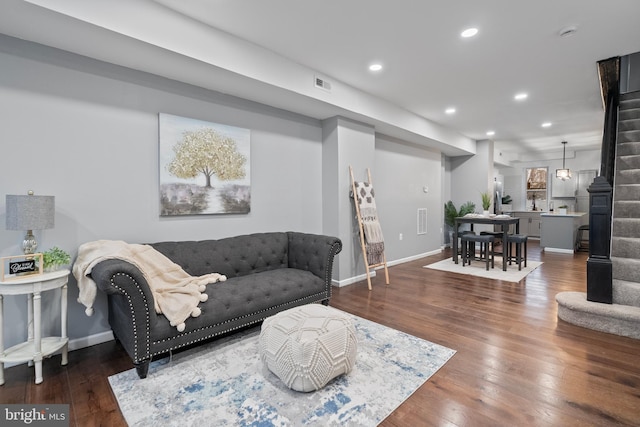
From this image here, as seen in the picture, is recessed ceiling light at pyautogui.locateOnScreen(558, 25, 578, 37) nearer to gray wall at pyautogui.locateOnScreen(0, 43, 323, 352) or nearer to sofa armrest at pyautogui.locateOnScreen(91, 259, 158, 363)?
gray wall at pyautogui.locateOnScreen(0, 43, 323, 352)

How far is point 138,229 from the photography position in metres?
2.93

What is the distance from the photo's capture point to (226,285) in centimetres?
283

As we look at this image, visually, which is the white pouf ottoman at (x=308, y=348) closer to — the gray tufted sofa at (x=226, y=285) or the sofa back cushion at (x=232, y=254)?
the gray tufted sofa at (x=226, y=285)

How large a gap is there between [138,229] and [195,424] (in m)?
1.91

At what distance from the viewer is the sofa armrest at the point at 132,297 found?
1.99 metres

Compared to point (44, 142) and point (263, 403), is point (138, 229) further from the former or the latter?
point (263, 403)

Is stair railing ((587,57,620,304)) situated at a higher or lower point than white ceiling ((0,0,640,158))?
lower

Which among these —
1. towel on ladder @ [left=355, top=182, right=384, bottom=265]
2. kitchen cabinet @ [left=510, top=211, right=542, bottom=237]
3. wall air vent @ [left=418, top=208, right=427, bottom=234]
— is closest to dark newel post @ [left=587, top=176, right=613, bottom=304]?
towel on ladder @ [left=355, top=182, right=384, bottom=265]

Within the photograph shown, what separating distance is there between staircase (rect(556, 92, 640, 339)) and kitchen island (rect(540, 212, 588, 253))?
3.57m

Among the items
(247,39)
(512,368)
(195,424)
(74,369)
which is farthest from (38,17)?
(512,368)

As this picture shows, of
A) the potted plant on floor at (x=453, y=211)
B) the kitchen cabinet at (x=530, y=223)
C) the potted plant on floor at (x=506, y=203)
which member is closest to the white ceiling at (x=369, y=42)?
the potted plant on floor at (x=453, y=211)

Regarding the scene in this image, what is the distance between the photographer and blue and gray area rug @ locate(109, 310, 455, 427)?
1.75 metres

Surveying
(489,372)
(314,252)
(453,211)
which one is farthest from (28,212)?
(453,211)

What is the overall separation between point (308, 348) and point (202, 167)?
226cm
